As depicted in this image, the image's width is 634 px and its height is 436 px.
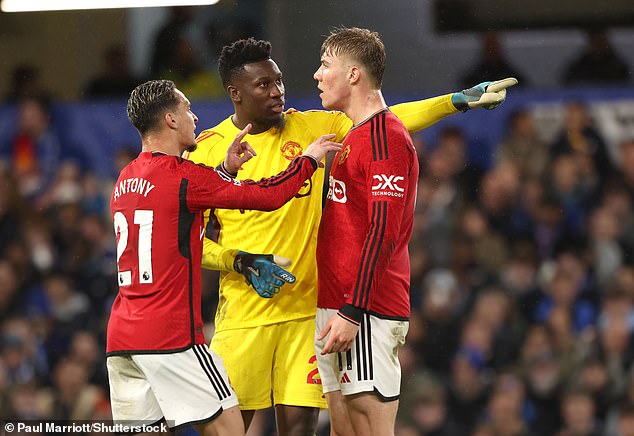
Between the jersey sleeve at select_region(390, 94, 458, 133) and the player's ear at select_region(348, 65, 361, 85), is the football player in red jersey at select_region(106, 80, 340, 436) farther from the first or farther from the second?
Result: the jersey sleeve at select_region(390, 94, 458, 133)

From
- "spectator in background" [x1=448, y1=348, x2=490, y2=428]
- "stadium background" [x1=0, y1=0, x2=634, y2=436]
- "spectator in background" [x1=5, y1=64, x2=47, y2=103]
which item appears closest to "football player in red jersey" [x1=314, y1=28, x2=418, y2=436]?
"stadium background" [x1=0, y1=0, x2=634, y2=436]

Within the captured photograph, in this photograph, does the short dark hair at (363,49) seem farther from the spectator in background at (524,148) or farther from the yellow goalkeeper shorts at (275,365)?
the spectator in background at (524,148)

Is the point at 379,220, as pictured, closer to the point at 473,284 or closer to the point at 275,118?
the point at 275,118

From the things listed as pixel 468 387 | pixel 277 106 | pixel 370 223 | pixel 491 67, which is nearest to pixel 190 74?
pixel 491 67

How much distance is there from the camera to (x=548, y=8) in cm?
750

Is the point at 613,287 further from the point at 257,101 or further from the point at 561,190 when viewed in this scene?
the point at 257,101

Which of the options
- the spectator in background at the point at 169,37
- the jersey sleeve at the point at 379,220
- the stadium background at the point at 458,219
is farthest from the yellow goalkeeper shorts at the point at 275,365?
the spectator in background at the point at 169,37

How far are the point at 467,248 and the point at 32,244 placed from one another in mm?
3076

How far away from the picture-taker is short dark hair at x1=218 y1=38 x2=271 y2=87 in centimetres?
407

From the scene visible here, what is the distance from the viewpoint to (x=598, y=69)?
7.30m

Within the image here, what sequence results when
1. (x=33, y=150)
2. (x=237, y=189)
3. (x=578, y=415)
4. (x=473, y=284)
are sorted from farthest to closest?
(x=33, y=150)
(x=473, y=284)
(x=578, y=415)
(x=237, y=189)

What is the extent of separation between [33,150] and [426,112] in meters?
4.03

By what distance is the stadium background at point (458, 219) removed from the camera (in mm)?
6547

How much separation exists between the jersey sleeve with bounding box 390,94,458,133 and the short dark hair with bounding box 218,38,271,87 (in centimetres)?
60
